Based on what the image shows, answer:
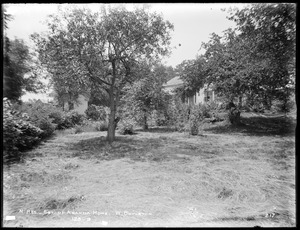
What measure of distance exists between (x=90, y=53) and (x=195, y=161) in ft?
23.2

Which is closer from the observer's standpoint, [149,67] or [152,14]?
[152,14]

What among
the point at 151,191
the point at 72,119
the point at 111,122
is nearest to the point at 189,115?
the point at 111,122

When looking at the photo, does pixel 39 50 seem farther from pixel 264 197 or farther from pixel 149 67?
pixel 264 197

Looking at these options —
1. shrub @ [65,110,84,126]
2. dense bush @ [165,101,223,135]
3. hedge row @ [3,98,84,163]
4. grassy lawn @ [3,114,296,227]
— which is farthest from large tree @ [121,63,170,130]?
grassy lawn @ [3,114,296,227]

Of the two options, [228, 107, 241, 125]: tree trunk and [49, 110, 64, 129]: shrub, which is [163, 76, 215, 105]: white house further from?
[49, 110, 64, 129]: shrub

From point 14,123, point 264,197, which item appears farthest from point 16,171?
point 264,197

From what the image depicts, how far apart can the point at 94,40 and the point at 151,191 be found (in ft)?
25.2

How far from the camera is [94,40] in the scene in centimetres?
879

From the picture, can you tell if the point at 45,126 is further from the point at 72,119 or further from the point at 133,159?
the point at 72,119

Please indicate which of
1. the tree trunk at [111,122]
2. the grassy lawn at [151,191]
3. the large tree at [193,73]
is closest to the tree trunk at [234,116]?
the large tree at [193,73]

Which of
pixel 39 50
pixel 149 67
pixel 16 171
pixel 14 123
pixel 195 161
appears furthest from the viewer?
pixel 149 67

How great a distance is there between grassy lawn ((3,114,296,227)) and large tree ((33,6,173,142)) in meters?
4.51

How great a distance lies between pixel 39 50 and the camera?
346 inches

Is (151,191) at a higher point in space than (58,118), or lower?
lower
